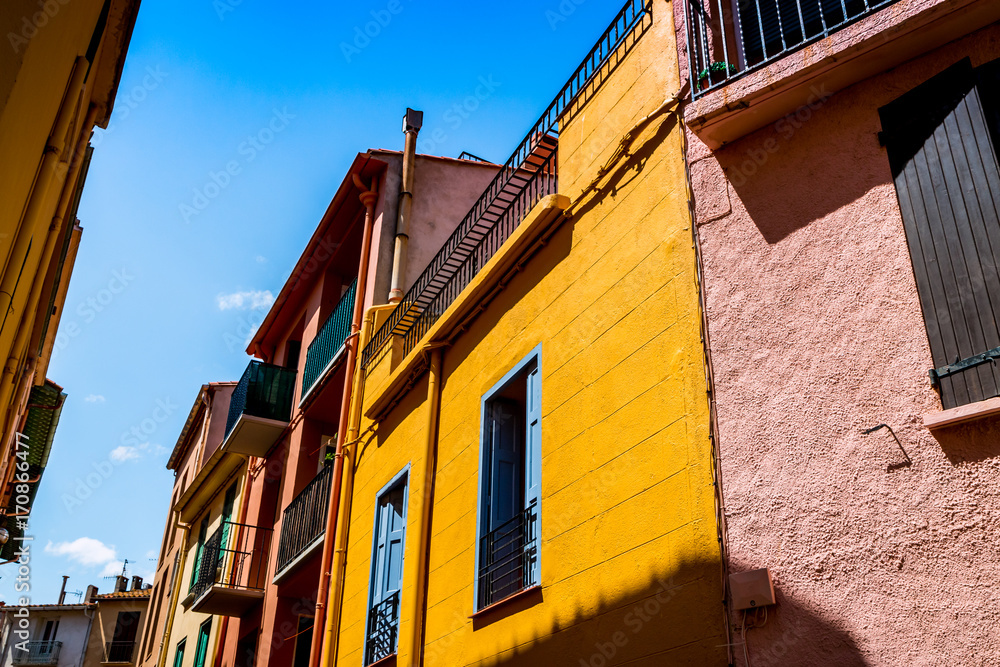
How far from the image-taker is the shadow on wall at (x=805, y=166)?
5.51 meters

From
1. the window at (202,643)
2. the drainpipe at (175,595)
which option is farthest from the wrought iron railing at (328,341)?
the drainpipe at (175,595)

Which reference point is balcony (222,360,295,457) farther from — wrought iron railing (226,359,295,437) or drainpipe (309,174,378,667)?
drainpipe (309,174,378,667)

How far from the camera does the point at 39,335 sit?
11.0 meters

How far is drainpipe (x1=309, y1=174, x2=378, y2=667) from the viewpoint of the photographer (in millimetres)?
11375

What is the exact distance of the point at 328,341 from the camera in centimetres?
1543

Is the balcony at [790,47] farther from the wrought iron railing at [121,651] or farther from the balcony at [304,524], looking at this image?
the wrought iron railing at [121,651]

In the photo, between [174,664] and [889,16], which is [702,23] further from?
[174,664]

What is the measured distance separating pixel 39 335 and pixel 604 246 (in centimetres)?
745

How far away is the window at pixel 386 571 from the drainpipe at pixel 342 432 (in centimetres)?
129

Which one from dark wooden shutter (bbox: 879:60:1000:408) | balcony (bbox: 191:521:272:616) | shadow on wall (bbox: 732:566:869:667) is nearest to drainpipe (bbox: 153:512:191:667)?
balcony (bbox: 191:521:272:616)

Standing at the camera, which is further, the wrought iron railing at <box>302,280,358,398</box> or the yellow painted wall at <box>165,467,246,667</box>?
Answer: the yellow painted wall at <box>165,467,246,667</box>

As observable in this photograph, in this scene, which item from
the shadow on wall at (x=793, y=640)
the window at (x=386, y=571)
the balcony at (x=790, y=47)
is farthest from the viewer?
the window at (x=386, y=571)

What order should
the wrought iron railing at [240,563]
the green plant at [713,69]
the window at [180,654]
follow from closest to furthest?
the green plant at [713,69] < the wrought iron railing at [240,563] < the window at [180,654]

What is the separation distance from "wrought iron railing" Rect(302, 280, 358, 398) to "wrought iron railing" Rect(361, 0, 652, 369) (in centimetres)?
172
